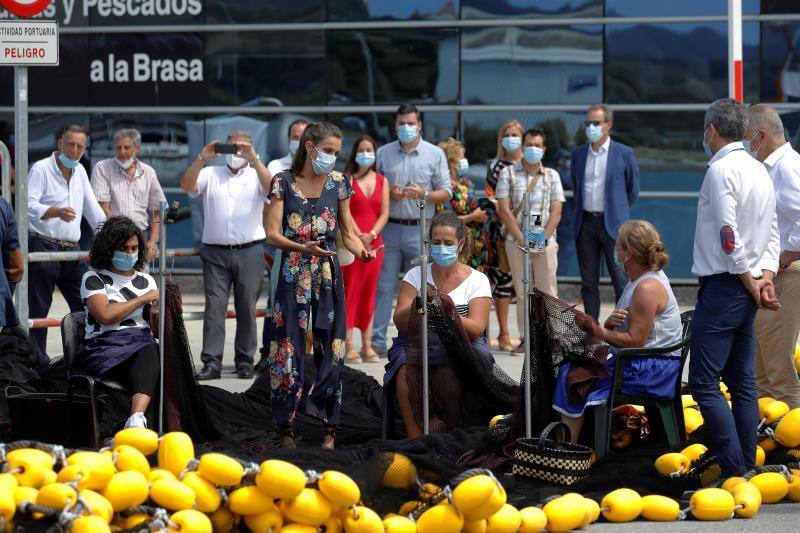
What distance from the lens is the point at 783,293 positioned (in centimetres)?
782

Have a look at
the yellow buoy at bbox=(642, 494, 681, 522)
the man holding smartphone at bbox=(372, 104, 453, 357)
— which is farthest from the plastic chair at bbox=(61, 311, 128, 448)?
the man holding smartphone at bbox=(372, 104, 453, 357)

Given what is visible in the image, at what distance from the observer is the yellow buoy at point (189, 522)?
5.07m

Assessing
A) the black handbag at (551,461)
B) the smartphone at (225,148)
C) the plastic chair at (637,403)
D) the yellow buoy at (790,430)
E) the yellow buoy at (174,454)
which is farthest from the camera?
the smartphone at (225,148)

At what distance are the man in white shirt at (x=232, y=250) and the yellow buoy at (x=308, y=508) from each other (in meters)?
5.26

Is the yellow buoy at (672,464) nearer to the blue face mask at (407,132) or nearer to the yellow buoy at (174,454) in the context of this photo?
the yellow buoy at (174,454)

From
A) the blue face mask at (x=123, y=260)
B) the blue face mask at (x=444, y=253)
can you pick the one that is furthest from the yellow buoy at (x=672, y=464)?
the blue face mask at (x=123, y=260)

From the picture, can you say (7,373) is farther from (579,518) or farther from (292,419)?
(579,518)

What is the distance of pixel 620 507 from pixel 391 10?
10043 millimetres

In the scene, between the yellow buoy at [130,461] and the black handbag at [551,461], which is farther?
the black handbag at [551,461]

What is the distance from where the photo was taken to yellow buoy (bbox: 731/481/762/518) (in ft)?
20.4

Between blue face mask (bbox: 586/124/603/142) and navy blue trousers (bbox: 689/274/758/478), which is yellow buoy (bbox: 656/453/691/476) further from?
blue face mask (bbox: 586/124/603/142)

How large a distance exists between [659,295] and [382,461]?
2.05 m

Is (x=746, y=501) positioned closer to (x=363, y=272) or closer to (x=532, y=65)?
(x=363, y=272)

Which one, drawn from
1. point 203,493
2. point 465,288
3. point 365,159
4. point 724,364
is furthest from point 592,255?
point 203,493
